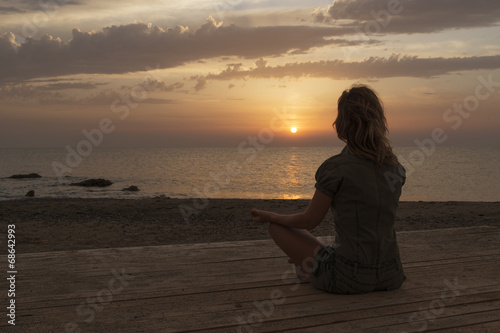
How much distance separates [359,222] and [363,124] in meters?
0.69

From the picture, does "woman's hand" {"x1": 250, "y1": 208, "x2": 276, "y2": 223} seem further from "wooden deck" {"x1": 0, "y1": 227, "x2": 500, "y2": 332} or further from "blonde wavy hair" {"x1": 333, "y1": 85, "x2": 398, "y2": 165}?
"blonde wavy hair" {"x1": 333, "y1": 85, "x2": 398, "y2": 165}

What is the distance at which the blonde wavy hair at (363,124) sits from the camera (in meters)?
2.88

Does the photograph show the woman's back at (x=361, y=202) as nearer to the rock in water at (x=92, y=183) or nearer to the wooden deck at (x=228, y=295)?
the wooden deck at (x=228, y=295)

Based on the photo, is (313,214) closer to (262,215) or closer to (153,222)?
(262,215)

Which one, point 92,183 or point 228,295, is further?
point 92,183

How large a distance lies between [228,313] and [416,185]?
2773 centimetres

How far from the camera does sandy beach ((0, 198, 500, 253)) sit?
9195mm

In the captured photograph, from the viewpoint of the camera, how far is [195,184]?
30391 millimetres

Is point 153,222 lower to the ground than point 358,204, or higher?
higher

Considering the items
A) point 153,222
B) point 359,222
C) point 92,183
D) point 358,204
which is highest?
point 92,183

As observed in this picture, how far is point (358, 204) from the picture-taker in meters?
3.00

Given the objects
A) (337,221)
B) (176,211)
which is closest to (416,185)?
(176,211)

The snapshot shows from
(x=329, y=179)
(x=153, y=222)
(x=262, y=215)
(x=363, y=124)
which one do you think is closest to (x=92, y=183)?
(x=153, y=222)

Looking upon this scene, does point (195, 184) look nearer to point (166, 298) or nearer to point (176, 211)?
point (176, 211)
